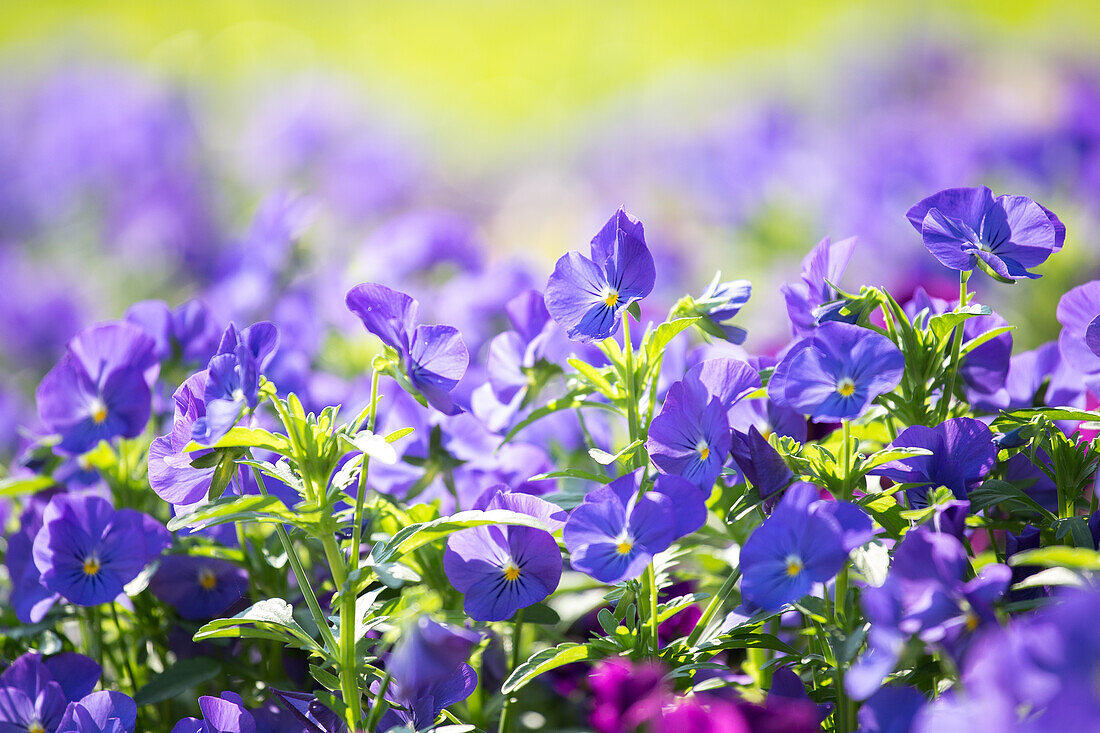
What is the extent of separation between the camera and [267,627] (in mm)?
905

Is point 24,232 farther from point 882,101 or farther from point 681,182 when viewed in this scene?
point 882,101

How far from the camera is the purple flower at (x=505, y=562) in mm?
937

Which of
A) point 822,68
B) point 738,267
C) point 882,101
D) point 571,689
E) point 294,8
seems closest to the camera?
point 571,689

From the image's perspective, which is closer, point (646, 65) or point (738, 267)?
point (738, 267)

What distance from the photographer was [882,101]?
485 centimetres

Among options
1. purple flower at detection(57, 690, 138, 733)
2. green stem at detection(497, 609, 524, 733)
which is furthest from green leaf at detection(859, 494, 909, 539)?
purple flower at detection(57, 690, 138, 733)

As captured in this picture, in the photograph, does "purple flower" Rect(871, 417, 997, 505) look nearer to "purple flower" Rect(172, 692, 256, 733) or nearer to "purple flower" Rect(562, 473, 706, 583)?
"purple flower" Rect(562, 473, 706, 583)

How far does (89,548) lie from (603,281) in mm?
611

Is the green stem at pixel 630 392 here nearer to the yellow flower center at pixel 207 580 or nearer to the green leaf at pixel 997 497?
the green leaf at pixel 997 497

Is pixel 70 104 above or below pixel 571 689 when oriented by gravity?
above

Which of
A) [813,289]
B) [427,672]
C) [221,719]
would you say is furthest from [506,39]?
[427,672]

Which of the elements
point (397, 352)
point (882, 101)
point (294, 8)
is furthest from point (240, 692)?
point (294, 8)

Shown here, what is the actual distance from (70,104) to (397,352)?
4963 millimetres

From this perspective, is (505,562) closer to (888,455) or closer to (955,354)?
(888,455)
